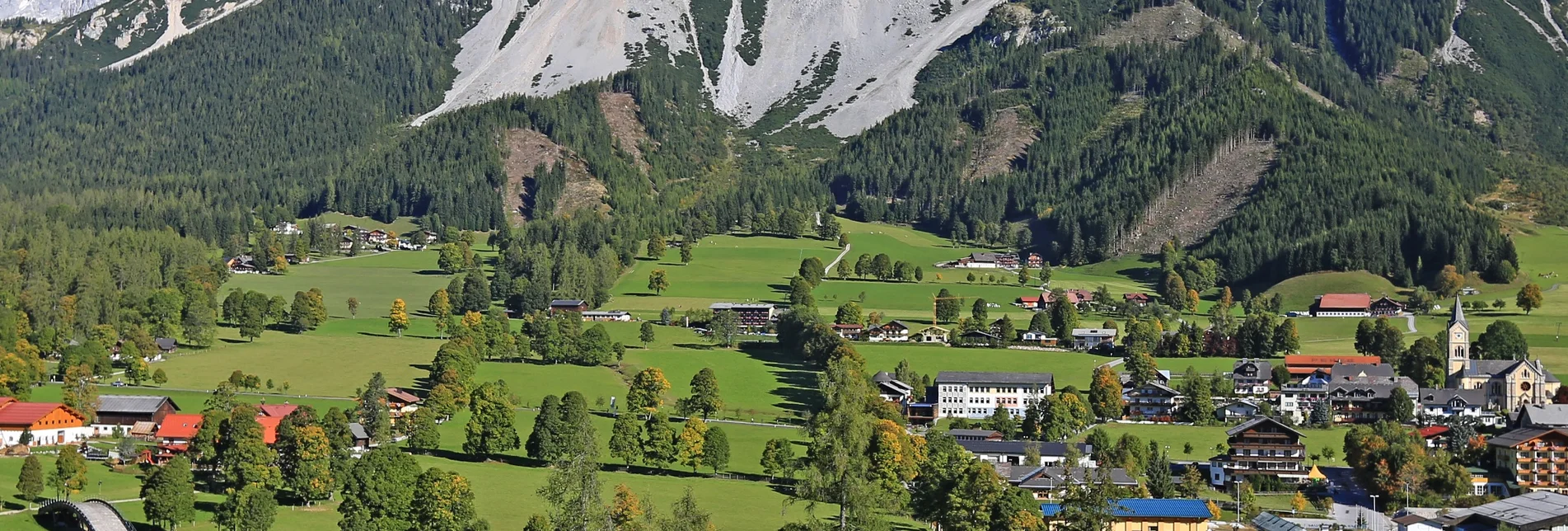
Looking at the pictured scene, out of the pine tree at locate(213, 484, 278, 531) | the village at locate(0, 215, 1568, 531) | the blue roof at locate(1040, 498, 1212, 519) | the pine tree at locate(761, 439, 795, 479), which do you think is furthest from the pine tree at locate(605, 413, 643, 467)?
the blue roof at locate(1040, 498, 1212, 519)

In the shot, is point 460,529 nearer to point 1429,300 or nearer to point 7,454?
point 7,454

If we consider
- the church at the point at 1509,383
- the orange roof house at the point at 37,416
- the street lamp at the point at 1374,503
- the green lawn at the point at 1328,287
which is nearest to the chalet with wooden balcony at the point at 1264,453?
the street lamp at the point at 1374,503

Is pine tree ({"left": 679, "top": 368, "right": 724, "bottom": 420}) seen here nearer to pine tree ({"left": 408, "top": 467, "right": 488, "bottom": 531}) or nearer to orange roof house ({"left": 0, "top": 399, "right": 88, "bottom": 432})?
orange roof house ({"left": 0, "top": 399, "right": 88, "bottom": 432})

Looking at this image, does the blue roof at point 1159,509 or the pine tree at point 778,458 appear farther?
the pine tree at point 778,458

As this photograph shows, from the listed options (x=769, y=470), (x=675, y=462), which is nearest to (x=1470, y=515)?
(x=769, y=470)

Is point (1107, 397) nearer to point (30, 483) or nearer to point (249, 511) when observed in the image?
point (249, 511)

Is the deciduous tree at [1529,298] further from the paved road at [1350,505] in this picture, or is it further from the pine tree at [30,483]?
the pine tree at [30,483]
